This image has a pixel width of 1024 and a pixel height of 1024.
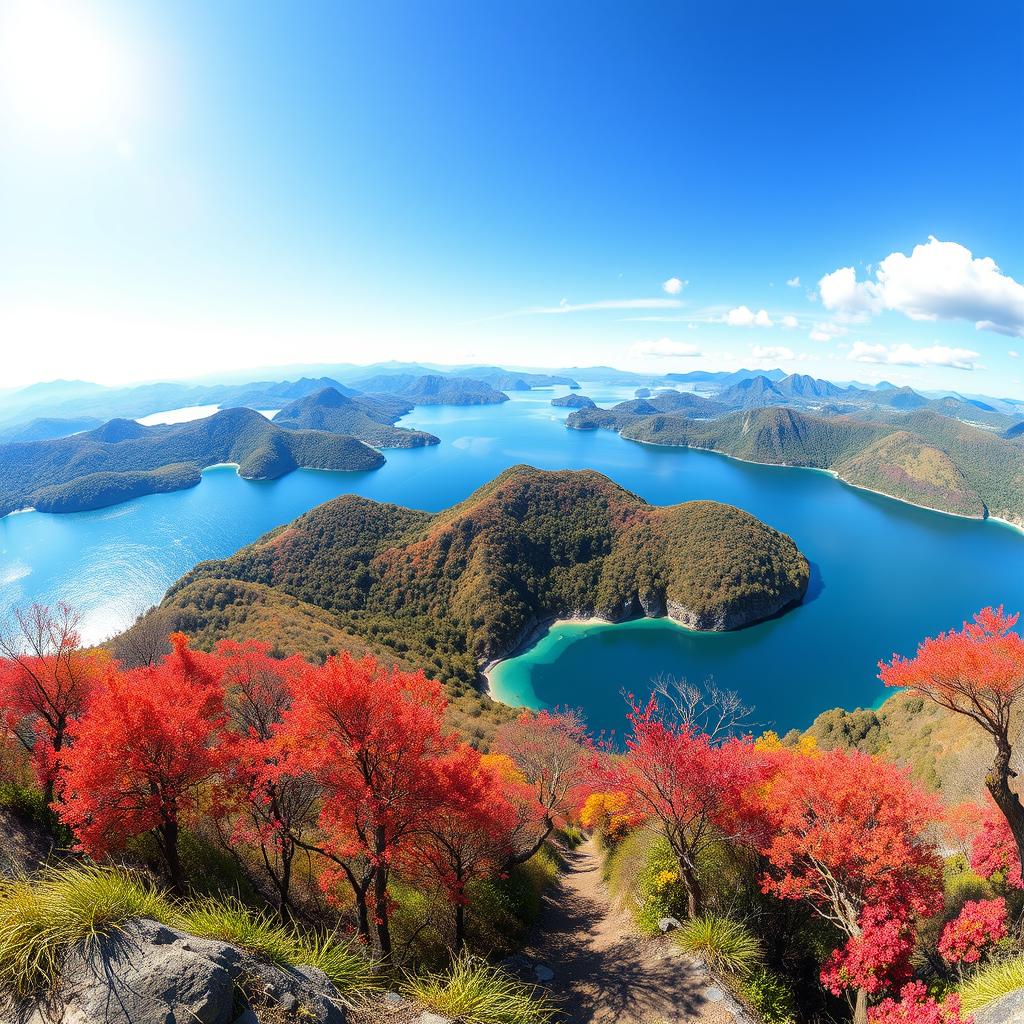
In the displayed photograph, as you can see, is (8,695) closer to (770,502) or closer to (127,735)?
(127,735)

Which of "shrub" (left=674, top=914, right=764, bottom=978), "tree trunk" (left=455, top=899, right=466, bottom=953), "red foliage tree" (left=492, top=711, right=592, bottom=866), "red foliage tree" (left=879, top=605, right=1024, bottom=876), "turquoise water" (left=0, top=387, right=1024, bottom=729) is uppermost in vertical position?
"red foliage tree" (left=879, top=605, right=1024, bottom=876)

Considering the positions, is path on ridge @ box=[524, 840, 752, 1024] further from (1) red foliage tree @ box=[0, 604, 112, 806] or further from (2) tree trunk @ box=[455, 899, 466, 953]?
(1) red foliage tree @ box=[0, 604, 112, 806]

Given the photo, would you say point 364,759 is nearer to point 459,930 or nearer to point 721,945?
point 459,930

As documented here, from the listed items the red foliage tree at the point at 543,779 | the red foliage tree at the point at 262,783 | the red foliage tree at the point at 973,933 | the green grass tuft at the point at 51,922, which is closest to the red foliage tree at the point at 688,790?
the red foliage tree at the point at 543,779

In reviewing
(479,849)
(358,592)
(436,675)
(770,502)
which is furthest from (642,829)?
(770,502)

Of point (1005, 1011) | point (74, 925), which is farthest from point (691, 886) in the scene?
point (74, 925)

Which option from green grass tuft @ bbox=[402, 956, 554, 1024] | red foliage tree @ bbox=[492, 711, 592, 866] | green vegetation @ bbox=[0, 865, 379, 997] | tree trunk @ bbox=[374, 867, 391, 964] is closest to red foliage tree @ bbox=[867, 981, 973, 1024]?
green grass tuft @ bbox=[402, 956, 554, 1024]

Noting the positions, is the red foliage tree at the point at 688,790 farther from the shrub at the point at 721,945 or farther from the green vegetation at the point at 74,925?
the green vegetation at the point at 74,925
